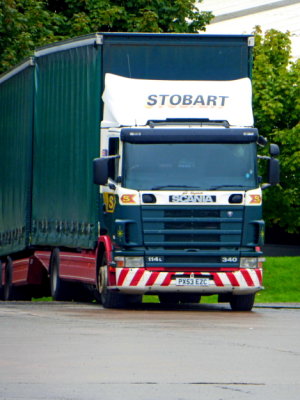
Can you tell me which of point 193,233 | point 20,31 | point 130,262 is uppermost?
point 20,31

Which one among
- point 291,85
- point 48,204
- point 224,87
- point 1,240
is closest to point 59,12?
point 291,85

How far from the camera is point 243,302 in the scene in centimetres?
2136

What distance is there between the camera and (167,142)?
65.1ft

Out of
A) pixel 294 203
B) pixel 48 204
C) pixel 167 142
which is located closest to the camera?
pixel 167 142

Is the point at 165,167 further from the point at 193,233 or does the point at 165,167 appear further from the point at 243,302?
the point at 243,302

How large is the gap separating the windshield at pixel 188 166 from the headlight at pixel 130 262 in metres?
1.10

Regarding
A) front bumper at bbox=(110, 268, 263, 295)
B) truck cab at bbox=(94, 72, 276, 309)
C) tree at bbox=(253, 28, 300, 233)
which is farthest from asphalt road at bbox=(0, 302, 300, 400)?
tree at bbox=(253, 28, 300, 233)

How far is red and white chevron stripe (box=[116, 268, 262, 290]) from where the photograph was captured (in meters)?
19.9

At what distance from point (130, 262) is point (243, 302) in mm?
2427

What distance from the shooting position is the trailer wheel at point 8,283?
27016mm

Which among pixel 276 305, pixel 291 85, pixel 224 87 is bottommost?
pixel 276 305

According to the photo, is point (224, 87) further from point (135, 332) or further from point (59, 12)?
point (59, 12)

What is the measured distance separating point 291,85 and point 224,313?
2435cm

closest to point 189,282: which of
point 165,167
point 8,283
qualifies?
point 165,167
